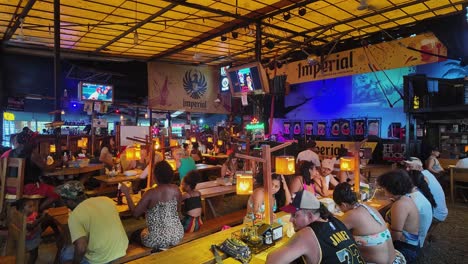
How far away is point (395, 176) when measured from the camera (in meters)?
3.85

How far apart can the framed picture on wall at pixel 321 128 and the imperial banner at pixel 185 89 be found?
4315 millimetres

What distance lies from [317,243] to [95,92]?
37.9ft

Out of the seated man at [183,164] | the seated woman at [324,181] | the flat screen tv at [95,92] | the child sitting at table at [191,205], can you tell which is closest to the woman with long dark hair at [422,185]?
the seated woman at [324,181]

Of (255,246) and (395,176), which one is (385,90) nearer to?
(395,176)

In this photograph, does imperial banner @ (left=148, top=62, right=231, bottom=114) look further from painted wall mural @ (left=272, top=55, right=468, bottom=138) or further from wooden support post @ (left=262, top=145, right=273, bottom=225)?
wooden support post @ (left=262, top=145, right=273, bottom=225)

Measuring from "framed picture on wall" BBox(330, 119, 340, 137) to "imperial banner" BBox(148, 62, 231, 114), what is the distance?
486 cm

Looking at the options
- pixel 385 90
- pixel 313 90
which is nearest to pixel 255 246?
pixel 385 90

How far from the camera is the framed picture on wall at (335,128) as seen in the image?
13.3m

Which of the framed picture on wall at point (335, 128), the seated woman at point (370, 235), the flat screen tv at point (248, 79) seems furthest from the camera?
the framed picture on wall at point (335, 128)

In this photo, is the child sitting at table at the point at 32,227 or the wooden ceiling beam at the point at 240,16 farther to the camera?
the wooden ceiling beam at the point at 240,16

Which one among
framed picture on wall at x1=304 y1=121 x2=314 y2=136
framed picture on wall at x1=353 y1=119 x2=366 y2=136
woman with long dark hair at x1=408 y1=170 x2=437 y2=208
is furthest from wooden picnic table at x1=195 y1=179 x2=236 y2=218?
framed picture on wall at x1=304 y1=121 x2=314 y2=136

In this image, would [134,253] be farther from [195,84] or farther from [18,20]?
[195,84]

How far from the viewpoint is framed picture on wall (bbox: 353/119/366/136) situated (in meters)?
12.3

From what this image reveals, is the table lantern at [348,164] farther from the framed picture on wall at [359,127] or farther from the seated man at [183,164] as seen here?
the framed picture on wall at [359,127]
